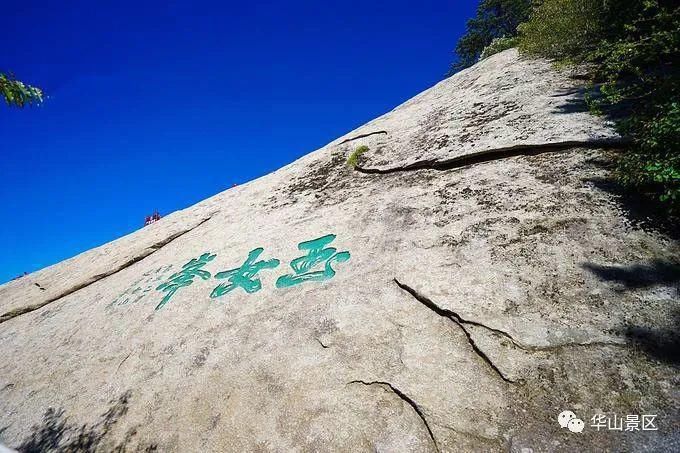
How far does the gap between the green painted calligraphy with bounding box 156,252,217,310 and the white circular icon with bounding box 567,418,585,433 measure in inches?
197

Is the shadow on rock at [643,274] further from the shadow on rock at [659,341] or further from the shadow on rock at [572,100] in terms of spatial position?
the shadow on rock at [572,100]

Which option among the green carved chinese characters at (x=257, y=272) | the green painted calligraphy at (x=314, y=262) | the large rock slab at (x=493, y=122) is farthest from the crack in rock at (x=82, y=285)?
the large rock slab at (x=493, y=122)

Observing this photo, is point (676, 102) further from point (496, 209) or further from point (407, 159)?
point (407, 159)

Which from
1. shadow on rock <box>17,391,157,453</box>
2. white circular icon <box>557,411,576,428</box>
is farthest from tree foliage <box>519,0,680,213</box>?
shadow on rock <box>17,391,157,453</box>

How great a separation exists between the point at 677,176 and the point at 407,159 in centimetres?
396

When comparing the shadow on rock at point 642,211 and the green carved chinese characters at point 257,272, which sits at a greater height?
the green carved chinese characters at point 257,272

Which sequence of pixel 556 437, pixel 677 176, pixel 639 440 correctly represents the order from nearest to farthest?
pixel 639 440, pixel 556 437, pixel 677 176

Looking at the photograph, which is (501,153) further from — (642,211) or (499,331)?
(499,331)

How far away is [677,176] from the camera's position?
290cm

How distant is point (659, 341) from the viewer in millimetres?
2510

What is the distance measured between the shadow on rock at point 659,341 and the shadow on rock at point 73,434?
4.42 metres

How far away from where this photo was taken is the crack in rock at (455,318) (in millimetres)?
2783

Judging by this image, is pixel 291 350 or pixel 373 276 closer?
pixel 291 350

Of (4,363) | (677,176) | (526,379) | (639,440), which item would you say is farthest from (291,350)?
(4,363)
